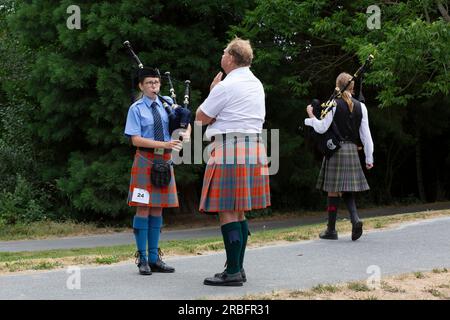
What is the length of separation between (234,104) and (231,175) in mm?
578

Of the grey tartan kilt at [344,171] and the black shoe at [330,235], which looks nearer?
the grey tartan kilt at [344,171]

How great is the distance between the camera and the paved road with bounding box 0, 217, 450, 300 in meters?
5.96

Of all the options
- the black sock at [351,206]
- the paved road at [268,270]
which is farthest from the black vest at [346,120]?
the paved road at [268,270]

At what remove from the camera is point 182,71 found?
17.1 metres

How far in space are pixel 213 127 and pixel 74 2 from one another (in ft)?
39.1

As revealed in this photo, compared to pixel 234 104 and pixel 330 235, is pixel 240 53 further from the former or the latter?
pixel 330 235

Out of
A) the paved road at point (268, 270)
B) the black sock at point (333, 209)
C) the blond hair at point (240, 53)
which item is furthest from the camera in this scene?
the black sock at point (333, 209)

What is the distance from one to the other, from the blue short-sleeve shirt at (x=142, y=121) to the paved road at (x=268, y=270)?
128 cm

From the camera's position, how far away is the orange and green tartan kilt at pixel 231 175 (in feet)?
20.1

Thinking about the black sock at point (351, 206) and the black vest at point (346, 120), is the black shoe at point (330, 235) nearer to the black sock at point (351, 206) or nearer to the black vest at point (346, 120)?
the black sock at point (351, 206)

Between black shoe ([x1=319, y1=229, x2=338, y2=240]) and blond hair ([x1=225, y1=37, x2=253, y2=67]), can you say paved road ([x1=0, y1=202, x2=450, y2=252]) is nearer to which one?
black shoe ([x1=319, y1=229, x2=338, y2=240])

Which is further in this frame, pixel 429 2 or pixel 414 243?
pixel 429 2

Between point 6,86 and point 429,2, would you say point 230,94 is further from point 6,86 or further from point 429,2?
point 6,86

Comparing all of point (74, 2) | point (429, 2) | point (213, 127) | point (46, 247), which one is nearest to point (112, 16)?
point (74, 2)
